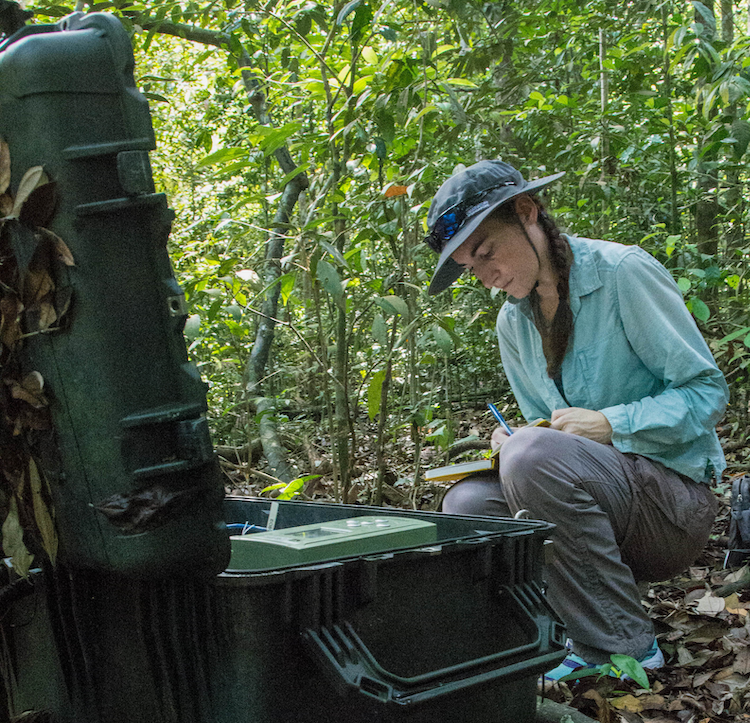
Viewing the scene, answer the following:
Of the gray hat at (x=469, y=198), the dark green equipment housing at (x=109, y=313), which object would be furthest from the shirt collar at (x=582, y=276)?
the dark green equipment housing at (x=109, y=313)

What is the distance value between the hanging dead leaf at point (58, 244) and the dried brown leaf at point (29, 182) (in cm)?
A: 4

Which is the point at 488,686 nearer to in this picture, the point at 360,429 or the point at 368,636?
the point at 368,636

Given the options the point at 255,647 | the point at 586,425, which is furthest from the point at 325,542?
the point at 586,425

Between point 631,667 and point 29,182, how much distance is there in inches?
65.4

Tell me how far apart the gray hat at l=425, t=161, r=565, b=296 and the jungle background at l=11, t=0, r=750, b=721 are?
0.43 metres

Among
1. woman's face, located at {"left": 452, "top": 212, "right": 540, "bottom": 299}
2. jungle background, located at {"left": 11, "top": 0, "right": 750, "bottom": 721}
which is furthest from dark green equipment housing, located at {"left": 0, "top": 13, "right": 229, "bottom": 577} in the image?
woman's face, located at {"left": 452, "top": 212, "right": 540, "bottom": 299}

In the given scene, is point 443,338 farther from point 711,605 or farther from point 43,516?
point 43,516

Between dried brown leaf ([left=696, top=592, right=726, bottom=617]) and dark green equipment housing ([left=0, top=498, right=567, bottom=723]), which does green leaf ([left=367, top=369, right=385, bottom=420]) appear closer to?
dried brown leaf ([left=696, top=592, right=726, bottom=617])

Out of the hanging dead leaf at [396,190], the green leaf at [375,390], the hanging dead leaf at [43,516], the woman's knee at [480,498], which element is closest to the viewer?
the hanging dead leaf at [43,516]

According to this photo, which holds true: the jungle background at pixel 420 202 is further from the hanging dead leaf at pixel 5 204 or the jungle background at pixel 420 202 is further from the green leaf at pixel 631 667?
the hanging dead leaf at pixel 5 204

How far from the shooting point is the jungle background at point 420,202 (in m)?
2.65

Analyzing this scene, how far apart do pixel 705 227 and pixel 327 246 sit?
3.19 m

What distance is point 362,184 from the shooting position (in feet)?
11.1

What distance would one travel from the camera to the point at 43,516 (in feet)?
3.73
